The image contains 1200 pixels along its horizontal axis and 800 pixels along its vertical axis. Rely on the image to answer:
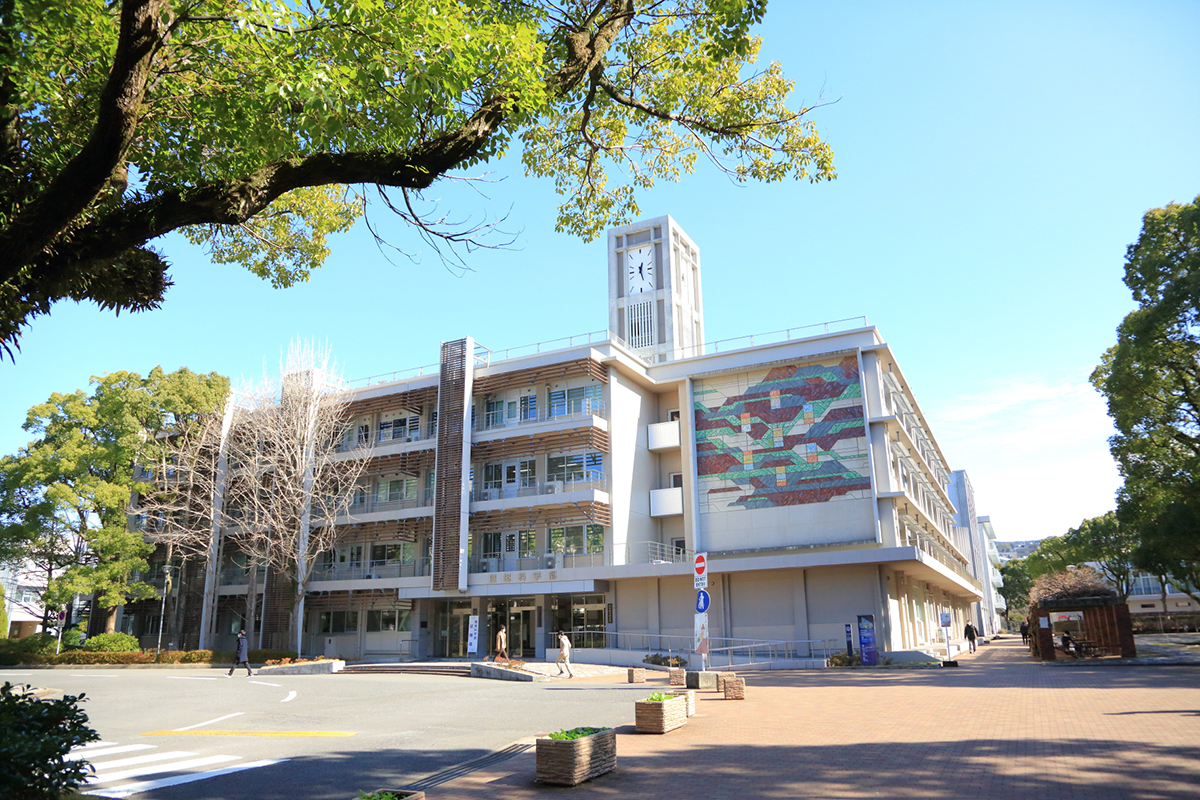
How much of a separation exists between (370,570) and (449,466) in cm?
767

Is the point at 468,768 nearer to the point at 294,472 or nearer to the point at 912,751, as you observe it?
the point at 912,751

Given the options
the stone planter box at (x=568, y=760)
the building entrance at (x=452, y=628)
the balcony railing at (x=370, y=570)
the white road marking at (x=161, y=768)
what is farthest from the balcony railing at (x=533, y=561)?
the stone planter box at (x=568, y=760)

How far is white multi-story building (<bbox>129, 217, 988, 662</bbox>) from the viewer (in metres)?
33.3

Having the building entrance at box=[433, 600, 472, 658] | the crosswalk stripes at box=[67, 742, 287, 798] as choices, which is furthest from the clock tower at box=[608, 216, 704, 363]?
the crosswalk stripes at box=[67, 742, 287, 798]

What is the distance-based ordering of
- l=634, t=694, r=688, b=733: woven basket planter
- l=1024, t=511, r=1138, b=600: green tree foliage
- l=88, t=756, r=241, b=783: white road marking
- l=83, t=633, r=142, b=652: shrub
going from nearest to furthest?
l=88, t=756, r=241, b=783: white road marking < l=634, t=694, r=688, b=733: woven basket planter < l=83, t=633, r=142, b=652: shrub < l=1024, t=511, r=1138, b=600: green tree foliage

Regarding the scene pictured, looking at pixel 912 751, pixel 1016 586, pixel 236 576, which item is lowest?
pixel 912 751

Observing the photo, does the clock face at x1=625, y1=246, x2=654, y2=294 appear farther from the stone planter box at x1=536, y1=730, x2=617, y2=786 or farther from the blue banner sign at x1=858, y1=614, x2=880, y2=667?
the stone planter box at x1=536, y1=730, x2=617, y2=786

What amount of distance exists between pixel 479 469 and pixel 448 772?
30085 mm

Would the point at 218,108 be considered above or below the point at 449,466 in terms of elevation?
below

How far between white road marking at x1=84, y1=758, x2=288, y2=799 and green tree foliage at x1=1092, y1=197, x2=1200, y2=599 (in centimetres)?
2873

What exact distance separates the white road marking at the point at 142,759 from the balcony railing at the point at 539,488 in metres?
24.5

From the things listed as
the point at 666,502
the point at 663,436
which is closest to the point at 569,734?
the point at 666,502

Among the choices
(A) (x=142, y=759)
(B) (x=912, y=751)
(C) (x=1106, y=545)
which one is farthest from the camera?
(C) (x=1106, y=545)

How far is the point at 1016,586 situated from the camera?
106 meters
